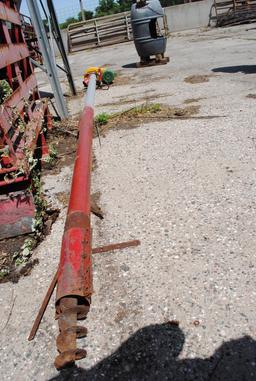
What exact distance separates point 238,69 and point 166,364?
8846 millimetres

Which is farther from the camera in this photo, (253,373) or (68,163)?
(68,163)

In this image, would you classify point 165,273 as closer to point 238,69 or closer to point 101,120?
point 101,120

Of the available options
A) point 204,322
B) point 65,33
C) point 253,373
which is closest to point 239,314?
point 204,322

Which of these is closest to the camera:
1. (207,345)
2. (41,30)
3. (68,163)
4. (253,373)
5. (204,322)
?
(253,373)

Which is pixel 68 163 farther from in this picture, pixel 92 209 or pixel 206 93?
pixel 206 93

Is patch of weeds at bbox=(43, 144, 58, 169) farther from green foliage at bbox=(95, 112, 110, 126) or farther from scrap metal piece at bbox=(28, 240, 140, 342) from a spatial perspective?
scrap metal piece at bbox=(28, 240, 140, 342)

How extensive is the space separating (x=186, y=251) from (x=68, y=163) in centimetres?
280

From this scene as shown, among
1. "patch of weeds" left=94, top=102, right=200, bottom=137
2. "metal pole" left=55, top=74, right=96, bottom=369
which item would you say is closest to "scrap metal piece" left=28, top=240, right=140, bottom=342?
"metal pole" left=55, top=74, right=96, bottom=369

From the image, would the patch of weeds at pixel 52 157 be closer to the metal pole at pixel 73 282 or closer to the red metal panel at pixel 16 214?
the red metal panel at pixel 16 214

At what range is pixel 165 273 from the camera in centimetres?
277

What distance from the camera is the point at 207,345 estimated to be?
2174 mm

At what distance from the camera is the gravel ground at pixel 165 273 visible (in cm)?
216

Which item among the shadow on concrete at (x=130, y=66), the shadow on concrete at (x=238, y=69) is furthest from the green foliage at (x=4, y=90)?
the shadow on concrete at (x=130, y=66)

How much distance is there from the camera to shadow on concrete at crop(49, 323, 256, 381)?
2021 millimetres
